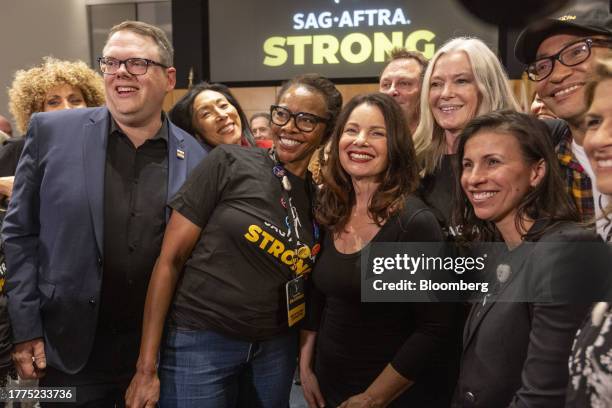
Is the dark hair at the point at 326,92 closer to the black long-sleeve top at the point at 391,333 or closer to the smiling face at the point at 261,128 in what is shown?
the black long-sleeve top at the point at 391,333

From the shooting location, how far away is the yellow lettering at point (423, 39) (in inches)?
190

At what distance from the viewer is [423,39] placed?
191 inches

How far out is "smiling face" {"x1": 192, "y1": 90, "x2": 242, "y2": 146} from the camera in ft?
7.68

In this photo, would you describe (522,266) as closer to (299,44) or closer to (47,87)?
(47,87)

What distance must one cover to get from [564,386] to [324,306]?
843 millimetres

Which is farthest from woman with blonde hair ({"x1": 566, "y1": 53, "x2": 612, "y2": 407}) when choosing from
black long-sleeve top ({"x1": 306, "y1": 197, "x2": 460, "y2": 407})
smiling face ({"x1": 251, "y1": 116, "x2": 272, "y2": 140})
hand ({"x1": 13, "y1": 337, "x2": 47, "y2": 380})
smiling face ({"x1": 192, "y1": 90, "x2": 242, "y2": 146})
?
smiling face ({"x1": 251, "y1": 116, "x2": 272, "y2": 140})

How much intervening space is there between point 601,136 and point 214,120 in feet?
5.66

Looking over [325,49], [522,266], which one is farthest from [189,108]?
[325,49]

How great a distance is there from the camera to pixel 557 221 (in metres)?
1.17

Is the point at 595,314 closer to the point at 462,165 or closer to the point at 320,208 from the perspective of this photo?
the point at 462,165

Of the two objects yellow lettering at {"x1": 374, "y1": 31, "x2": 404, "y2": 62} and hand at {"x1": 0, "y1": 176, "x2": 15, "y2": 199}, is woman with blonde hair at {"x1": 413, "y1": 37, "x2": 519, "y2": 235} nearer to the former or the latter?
hand at {"x1": 0, "y1": 176, "x2": 15, "y2": 199}

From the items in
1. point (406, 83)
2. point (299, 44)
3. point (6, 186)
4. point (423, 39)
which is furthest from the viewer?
point (299, 44)

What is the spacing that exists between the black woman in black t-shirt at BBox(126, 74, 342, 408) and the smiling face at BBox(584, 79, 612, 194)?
89 cm

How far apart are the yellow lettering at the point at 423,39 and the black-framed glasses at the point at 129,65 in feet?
11.9
